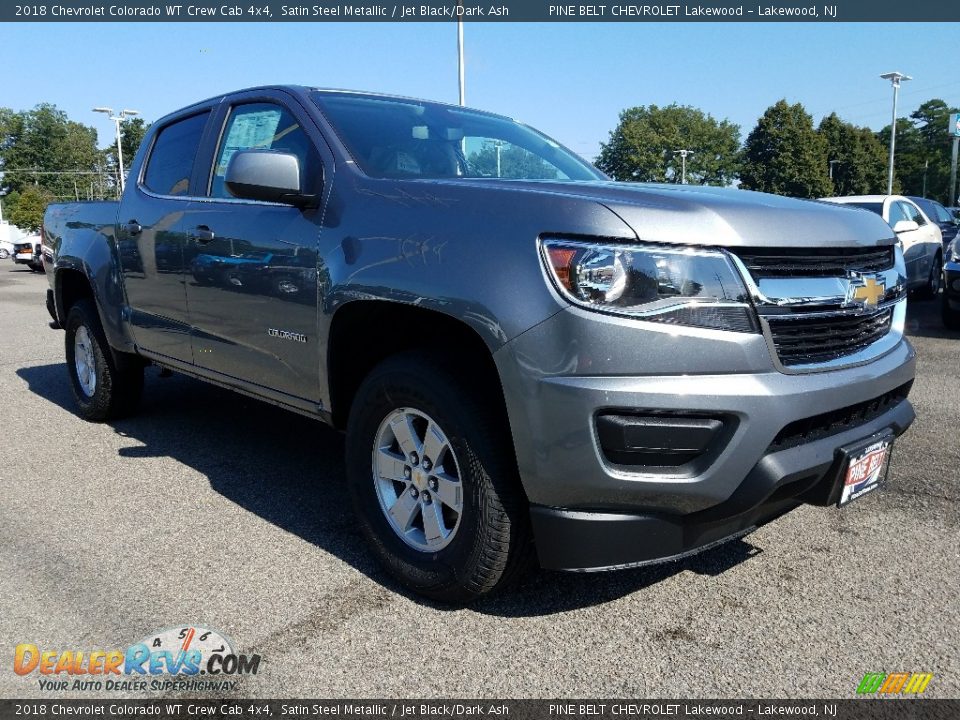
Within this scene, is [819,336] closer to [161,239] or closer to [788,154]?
[161,239]

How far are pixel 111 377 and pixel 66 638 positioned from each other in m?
2.84

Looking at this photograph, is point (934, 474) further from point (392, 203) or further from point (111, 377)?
point (111, 377)

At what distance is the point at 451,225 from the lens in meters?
2.46

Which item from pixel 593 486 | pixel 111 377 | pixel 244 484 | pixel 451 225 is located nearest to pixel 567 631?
pixel 593 486

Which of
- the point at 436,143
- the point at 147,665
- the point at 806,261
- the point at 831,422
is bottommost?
the point at 147,665

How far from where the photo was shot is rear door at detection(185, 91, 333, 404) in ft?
9.98

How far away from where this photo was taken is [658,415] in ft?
6.97

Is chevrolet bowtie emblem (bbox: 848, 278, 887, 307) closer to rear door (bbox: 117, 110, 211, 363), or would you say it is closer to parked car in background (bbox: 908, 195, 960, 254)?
rear door (bbox: 117, 110, 211, 363)

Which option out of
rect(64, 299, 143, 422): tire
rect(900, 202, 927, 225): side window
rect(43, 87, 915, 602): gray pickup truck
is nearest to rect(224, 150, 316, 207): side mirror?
rect(43, 87, 915, 602): gray pickup truck

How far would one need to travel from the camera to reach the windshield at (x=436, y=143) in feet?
10.4

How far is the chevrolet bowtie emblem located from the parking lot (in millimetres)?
580

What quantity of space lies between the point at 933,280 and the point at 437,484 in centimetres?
1145

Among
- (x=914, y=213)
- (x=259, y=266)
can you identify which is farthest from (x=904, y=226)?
(x=259, y=266)

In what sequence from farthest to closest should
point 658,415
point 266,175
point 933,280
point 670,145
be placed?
1. point 670,145
2. point 933,280
3. point 266,175
4. point 658,415
